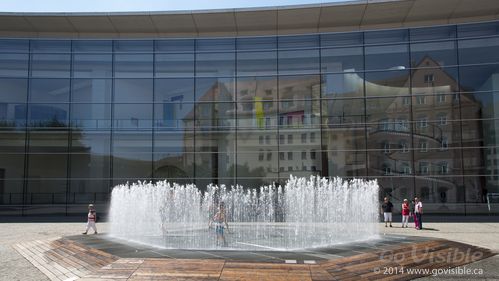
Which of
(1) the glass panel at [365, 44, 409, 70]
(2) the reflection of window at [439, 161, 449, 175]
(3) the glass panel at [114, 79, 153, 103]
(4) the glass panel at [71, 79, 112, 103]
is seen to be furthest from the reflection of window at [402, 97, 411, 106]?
(4) the glass panel at [71, 79, 112, 103]

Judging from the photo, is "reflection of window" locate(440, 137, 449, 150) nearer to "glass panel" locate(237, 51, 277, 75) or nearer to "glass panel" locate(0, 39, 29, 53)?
"glass panel" locate(237, 51, 277, 75)

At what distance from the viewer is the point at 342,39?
1154 inches

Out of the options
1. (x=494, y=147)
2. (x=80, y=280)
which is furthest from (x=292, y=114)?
(x=80, y=280)

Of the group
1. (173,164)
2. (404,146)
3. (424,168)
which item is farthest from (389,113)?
(173,164)

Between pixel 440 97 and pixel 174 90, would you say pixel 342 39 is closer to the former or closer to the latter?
pixel 440 97

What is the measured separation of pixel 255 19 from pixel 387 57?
27.5ft

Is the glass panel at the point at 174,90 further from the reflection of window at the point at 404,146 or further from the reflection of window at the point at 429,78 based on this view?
the reflection of window at the point at 429,78

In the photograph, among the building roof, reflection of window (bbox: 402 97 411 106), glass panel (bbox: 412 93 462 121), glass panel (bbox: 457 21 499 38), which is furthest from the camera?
reflection of window (bbox: 402 97 411 106)

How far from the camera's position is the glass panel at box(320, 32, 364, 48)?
95.6ft

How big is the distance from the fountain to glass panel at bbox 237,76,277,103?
8538 mm

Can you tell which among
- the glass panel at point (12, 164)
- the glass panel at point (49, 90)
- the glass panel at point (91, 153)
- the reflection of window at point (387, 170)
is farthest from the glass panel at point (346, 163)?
the glass panel at point (12, 164)

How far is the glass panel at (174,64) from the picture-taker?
30.3m

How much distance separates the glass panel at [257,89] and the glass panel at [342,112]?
3.35 metres

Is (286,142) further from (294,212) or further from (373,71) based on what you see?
(294,212)
